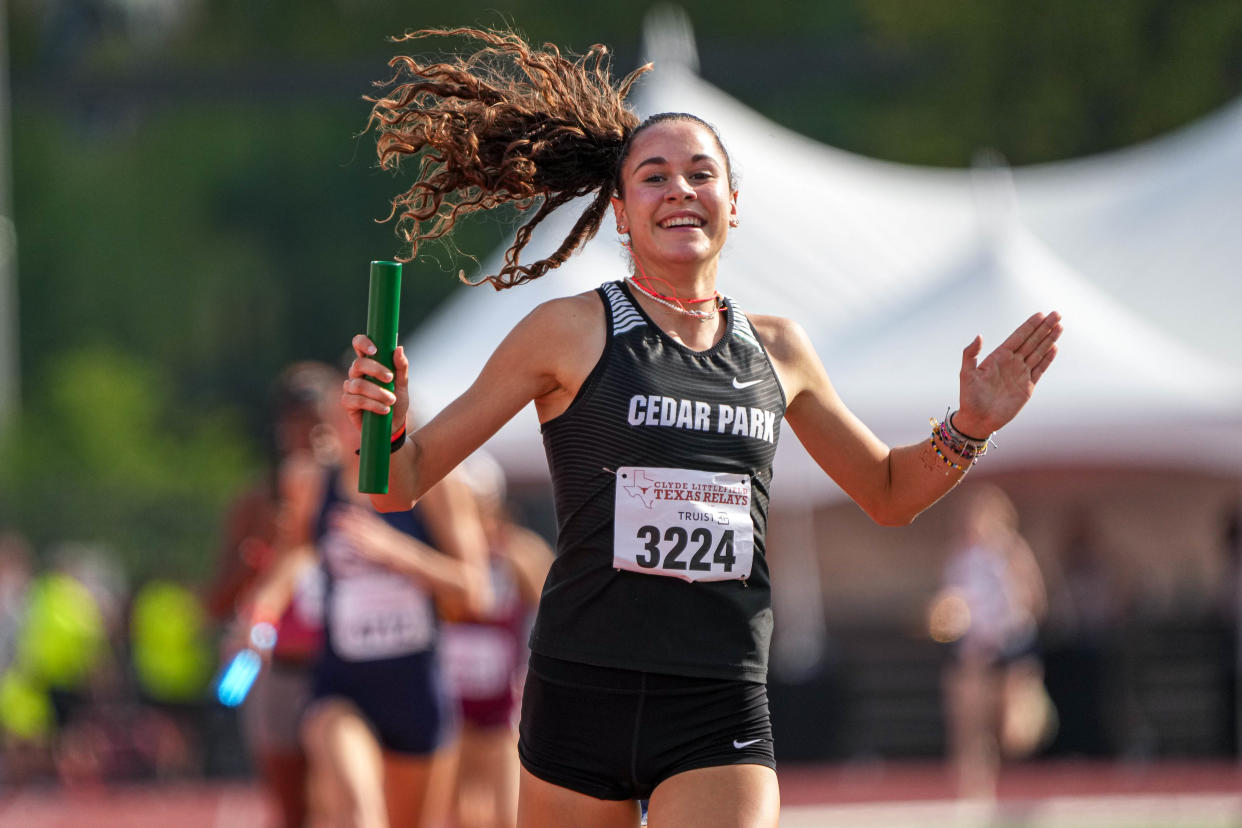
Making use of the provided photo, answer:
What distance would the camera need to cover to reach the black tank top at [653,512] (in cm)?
399

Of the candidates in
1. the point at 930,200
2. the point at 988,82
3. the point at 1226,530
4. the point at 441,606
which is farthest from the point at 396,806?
the point at 988,82

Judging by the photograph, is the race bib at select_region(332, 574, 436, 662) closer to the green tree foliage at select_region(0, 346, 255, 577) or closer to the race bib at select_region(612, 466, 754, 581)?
the race bib at select_region(612, 466, 754, 581)

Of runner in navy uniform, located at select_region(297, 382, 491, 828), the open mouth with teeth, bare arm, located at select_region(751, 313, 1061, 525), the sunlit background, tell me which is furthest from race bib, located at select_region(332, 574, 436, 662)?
the open mouth with teeth

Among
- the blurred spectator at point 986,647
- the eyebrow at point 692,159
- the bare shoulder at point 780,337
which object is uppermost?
the blurred spectator at point 986,647

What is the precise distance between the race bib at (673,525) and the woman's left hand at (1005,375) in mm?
618

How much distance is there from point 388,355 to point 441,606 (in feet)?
8.93

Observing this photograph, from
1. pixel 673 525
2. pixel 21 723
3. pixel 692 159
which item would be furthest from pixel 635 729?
pixel 21 723

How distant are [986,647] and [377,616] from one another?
23.5 ft

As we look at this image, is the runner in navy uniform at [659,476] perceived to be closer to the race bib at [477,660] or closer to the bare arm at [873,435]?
the bare arm at [873,435]

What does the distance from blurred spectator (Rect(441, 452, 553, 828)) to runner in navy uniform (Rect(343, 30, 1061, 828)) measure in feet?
11.5

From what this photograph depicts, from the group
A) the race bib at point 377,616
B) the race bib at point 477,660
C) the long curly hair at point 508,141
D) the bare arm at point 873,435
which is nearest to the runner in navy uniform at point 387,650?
the race bib at point 377,616

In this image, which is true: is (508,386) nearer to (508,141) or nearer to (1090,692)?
(508,141)

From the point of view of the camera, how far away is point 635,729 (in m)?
3.99

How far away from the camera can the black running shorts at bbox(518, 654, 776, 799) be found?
399cm
